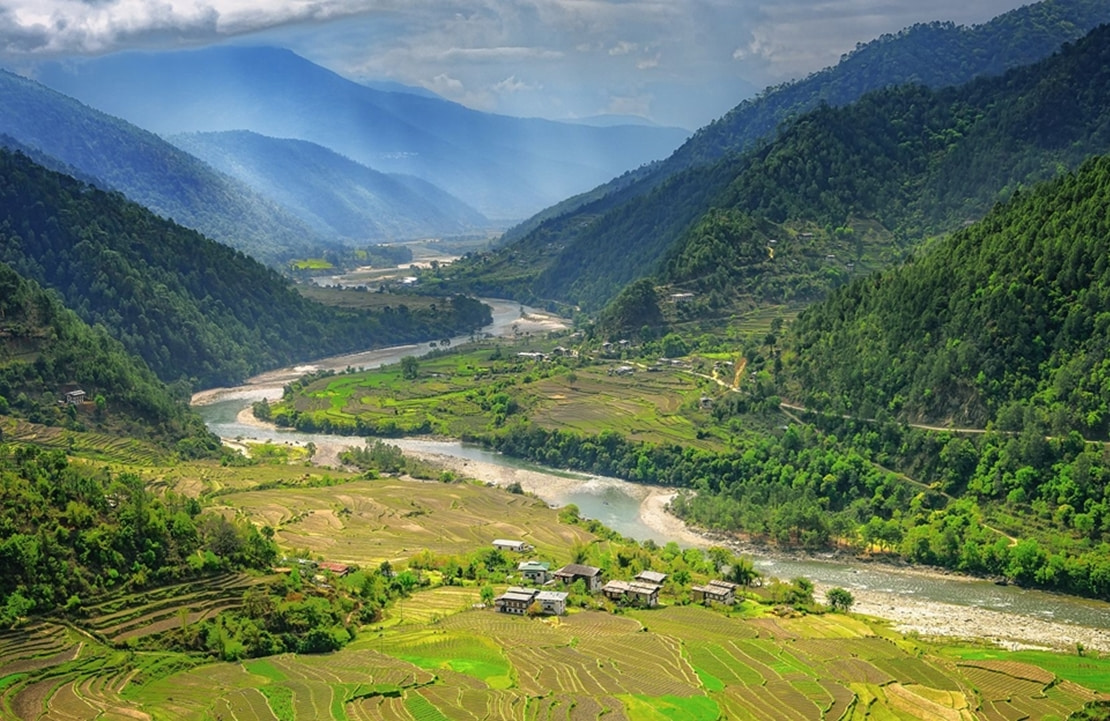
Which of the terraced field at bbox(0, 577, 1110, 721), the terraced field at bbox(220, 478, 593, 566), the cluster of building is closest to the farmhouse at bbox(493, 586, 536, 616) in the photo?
the cluster of building

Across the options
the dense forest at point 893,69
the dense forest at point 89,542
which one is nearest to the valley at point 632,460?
the dense forest at point 89,542

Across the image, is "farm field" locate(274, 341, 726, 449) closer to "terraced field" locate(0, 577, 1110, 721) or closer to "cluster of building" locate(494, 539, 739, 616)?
"cluster of building" locate(494, 539, 739, 616)

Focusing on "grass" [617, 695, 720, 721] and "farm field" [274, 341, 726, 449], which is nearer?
"grass" [617, 695, 720, 721]

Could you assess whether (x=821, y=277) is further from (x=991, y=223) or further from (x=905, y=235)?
(x=991, y=223)

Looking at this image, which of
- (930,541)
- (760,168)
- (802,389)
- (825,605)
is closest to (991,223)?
(802,389)

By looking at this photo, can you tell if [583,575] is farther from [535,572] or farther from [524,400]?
[524,400]
